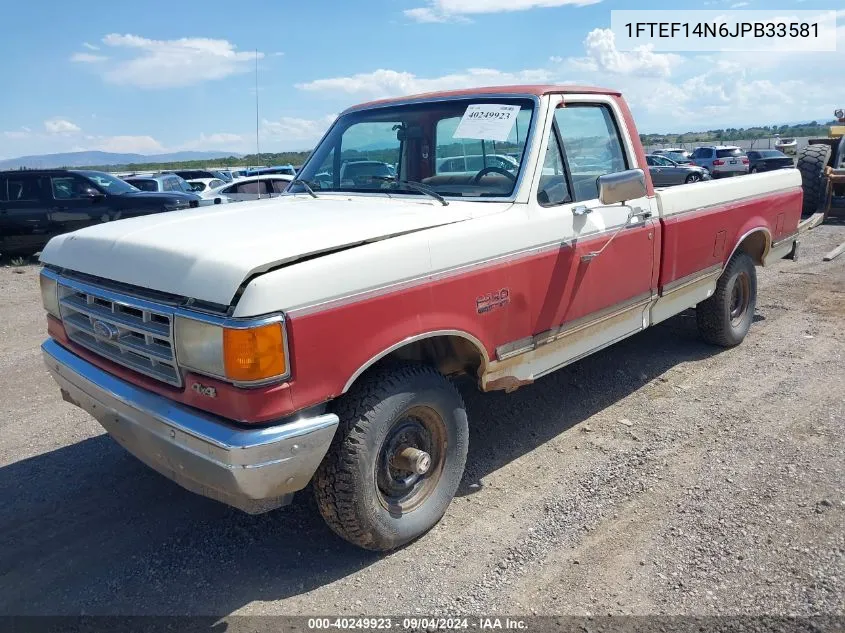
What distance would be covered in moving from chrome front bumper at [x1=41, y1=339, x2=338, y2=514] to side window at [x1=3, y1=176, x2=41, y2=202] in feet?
37.2

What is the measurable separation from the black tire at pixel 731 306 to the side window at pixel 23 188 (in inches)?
464

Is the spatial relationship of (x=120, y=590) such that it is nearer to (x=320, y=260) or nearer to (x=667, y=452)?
(x=320, y=260)

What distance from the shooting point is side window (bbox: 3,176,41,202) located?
12.5 meters

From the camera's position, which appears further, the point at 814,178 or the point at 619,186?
the point at 814,178

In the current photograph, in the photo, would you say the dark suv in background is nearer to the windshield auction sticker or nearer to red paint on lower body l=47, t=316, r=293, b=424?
the windshield auction sticker

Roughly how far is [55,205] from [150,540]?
1098 cm

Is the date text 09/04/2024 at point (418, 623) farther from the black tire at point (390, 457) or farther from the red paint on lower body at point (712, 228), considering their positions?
the red paint on lower body at point (712, 228)

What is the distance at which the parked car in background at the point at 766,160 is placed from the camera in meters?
25.2

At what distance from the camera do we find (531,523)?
3.41m

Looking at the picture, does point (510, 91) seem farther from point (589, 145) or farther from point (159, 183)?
point (159, 183)

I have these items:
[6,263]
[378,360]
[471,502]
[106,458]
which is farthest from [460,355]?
[6,263]

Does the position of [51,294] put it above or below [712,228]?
below

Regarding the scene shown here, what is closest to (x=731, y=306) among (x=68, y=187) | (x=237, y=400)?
(x=237, y=400)

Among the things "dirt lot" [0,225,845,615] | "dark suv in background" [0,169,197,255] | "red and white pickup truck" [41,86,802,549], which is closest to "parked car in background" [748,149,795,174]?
"dark suv in background" [0,169,197,255]
